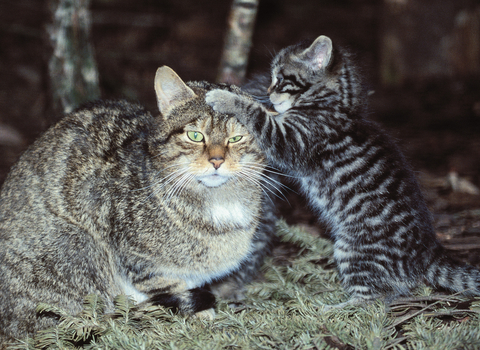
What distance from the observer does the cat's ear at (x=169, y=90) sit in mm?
3354

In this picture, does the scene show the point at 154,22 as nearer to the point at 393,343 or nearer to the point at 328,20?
the point at 328,20

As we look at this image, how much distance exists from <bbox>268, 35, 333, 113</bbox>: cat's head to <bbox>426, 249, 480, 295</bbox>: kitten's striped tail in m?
1.79

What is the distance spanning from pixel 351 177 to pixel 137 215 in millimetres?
1699

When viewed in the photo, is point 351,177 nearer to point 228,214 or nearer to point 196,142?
point 228,214

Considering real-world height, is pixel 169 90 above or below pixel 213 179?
above

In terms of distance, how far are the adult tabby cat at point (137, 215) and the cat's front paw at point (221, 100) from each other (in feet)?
0.16

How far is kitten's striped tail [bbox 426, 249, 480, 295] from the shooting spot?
3.43 m

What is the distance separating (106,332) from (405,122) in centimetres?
687

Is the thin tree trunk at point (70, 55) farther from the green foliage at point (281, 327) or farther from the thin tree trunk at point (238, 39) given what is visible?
the green foliage at point (281, 327)

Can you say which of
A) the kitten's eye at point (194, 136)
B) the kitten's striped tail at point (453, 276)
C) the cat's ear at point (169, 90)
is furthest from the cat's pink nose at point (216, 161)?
the kitten's striped tail at point (453, 276)

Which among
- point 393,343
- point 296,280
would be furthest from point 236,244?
point 393,343

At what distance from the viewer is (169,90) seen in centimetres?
345

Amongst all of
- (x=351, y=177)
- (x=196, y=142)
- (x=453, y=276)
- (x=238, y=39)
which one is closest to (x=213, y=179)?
(x=196, y=142)

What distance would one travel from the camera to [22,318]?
11.0ft
